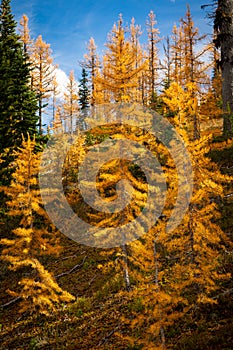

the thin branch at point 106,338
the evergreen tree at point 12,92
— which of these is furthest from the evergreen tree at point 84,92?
the thin branch at point 106,338

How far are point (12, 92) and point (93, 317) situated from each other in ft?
57.3

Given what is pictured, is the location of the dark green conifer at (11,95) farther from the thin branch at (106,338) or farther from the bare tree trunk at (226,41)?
the bare tree trunk at (226,41)

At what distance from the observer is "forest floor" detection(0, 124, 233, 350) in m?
8.65

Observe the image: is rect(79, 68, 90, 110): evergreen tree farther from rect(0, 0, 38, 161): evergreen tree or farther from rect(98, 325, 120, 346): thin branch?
rect(98, 325, 120, 346): thin branch

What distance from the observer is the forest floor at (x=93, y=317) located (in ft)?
28.4

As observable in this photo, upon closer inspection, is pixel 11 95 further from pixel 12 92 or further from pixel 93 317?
pixel 93 317

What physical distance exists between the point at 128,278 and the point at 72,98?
44.0 m

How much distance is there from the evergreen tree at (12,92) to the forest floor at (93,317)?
8.68m

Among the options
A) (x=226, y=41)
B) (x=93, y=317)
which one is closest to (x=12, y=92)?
(x=226, y=41)

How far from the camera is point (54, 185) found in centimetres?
2450

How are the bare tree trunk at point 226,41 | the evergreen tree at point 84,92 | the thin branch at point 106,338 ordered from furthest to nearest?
1. the evergreen tree at point 84,92
2. the bare tree trunk at point 226,41
3. the thin branch at point 106,338

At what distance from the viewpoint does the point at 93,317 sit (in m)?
12.5

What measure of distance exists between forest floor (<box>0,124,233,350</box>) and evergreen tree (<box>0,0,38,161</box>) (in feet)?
28.5

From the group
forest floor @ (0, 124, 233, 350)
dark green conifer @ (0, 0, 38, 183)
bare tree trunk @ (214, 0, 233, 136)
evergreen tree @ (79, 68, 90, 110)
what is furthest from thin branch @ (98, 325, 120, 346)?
evergreen tree @ (79, 68, 90, 110)
